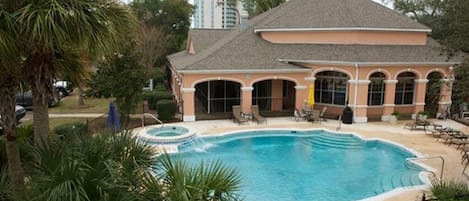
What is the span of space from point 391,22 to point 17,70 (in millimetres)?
26683

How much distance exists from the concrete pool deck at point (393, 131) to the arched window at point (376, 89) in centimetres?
204

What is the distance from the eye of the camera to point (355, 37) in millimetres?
26719

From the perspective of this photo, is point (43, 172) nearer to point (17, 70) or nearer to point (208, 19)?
point (17, 70)

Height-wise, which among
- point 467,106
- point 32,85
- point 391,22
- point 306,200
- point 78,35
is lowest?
point 306,200

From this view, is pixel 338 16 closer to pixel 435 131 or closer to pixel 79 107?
pixel 435 131

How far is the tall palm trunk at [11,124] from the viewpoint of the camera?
7.02m

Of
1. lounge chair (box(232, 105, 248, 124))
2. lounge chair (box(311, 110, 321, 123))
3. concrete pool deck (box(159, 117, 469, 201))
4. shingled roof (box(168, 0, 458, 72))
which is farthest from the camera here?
shingled roof (box(168, 0, 458, 72))

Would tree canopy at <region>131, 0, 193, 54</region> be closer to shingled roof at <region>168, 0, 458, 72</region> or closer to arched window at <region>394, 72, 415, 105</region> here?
shingled roof at <region>168, 0, 458, 72</region>

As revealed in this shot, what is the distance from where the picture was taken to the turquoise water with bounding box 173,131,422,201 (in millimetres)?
14336

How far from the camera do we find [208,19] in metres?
84.1

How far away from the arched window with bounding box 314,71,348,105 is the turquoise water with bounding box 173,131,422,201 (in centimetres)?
497

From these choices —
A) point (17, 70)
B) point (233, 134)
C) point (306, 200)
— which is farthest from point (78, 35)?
point (233, 134)

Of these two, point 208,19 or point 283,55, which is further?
point 208,19

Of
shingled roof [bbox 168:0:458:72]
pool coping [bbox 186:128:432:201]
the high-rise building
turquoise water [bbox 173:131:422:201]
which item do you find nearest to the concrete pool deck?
pool coping [bbox 186:128:432:201]
